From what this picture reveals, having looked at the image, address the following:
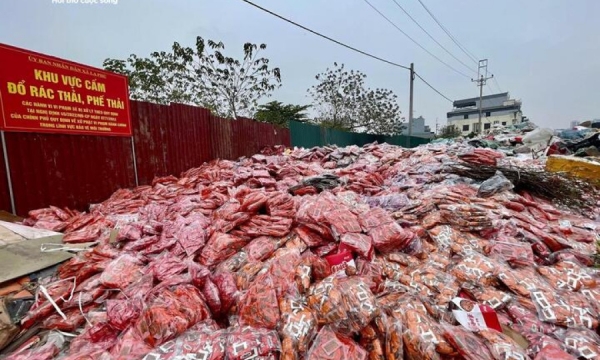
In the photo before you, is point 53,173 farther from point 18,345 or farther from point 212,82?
Answer: point 212,82

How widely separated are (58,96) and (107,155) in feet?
3.38

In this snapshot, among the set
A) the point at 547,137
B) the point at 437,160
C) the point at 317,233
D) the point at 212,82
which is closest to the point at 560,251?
the point at 317,233

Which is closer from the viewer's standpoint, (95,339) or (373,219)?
(95,339)

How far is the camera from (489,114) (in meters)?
48.1

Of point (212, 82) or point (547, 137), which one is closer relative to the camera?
point (547, 137)

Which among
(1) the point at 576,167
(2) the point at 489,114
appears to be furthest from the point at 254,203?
(2) the point at 489,114

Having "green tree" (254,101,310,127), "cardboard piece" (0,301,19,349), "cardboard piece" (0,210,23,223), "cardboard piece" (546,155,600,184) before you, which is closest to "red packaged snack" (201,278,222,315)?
"cardboard piece" (0,301,19,349)

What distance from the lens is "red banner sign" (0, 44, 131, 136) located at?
3488 mm

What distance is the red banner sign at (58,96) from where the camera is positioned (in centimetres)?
349

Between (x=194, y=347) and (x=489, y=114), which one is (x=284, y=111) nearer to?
(x=194, y=347)

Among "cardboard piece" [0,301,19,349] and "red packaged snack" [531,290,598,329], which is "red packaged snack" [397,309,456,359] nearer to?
"red packaged snack" [531,290,598,329]

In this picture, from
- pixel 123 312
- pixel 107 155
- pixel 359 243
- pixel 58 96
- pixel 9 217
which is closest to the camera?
pixel 123 312

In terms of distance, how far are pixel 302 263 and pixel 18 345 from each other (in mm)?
1783

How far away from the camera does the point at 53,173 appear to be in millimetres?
3945
